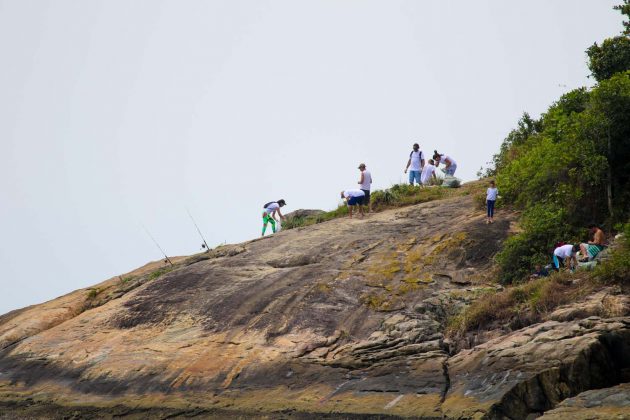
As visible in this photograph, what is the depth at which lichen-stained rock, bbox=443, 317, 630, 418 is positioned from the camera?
13.1m

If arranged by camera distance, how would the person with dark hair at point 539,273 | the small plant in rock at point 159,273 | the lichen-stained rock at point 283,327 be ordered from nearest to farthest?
the lichen-stained rock at point 283,327
the person with dark hair at point 539,273
the small plant in rock at point 159,273

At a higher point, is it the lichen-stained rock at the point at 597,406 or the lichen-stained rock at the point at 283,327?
the lichen-stained rock at the point at 283,327

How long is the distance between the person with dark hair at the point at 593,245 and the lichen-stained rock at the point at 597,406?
17.2ft

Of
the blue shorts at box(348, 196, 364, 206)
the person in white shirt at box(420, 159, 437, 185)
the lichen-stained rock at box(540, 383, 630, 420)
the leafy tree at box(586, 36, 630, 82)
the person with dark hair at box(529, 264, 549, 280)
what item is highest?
the leafy tree at box(586, 36, 630, 82)

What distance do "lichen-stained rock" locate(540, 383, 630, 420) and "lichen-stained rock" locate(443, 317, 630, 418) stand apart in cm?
78

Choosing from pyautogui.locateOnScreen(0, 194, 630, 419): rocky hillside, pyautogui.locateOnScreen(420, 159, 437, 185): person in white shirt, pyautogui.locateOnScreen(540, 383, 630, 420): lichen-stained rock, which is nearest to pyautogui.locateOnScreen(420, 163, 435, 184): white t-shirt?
pyautogui.locateOnScreen(420, 159, 437, 185): person in white shirt

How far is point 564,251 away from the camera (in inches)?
684

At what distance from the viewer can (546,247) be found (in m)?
19.0

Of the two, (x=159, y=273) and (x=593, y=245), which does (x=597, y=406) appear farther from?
(x=159, y=273)

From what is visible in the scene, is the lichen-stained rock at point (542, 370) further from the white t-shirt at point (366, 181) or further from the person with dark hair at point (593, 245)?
the white t-shirt at point (366, 181)

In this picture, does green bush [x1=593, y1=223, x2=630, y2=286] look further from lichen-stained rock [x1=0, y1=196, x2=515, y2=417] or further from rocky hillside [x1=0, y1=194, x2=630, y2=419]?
lichen-stained rock [x1=0, y1=196, x2=515, y2=417]

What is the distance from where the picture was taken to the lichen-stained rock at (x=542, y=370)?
1313 cm

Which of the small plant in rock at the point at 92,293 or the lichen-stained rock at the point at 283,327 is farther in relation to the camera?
the small plant in rock at the point at 92,293

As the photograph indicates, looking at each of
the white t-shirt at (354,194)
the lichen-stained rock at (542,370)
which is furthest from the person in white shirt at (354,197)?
the lichen-stained rock at (542,370)
